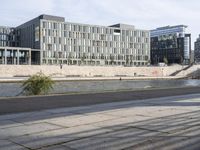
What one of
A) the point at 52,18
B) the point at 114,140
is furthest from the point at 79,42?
the point at 114,140

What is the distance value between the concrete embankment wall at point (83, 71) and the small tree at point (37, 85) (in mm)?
86532

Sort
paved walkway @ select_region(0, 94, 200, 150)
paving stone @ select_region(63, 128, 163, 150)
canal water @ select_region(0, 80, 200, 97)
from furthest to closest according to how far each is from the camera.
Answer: canal water @ select_region(0, 80, 200, 97) < paved walkway @ select_region(0, 94, 200, 150) < paving stone @ select_region(63, 128, 163, 150)

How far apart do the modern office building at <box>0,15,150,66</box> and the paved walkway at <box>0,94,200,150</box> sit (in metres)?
137

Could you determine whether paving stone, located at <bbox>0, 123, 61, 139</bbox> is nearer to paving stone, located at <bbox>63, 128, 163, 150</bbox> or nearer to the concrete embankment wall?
paving stone, located at <bbox>63, 128, 163, 150</bbox>

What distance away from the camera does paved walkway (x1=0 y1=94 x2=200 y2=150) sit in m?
8.17

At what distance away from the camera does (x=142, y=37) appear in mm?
184875

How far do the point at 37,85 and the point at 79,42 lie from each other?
138944 millimetres

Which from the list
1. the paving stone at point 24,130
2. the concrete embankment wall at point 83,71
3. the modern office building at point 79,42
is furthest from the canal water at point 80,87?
the modern office building at point 79,42

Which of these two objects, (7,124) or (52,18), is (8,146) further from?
(52,18)

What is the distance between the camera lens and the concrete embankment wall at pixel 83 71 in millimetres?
117031

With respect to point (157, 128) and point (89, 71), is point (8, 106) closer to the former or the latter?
point (157, 128)

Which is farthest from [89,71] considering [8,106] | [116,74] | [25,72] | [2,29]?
[8,106]

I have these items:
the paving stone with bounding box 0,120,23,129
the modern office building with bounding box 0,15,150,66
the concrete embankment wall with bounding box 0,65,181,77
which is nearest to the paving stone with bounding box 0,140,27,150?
the paving stone with bounding box 0,120,23,129

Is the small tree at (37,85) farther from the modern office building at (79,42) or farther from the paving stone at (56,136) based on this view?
the modern office building at (79,42)
